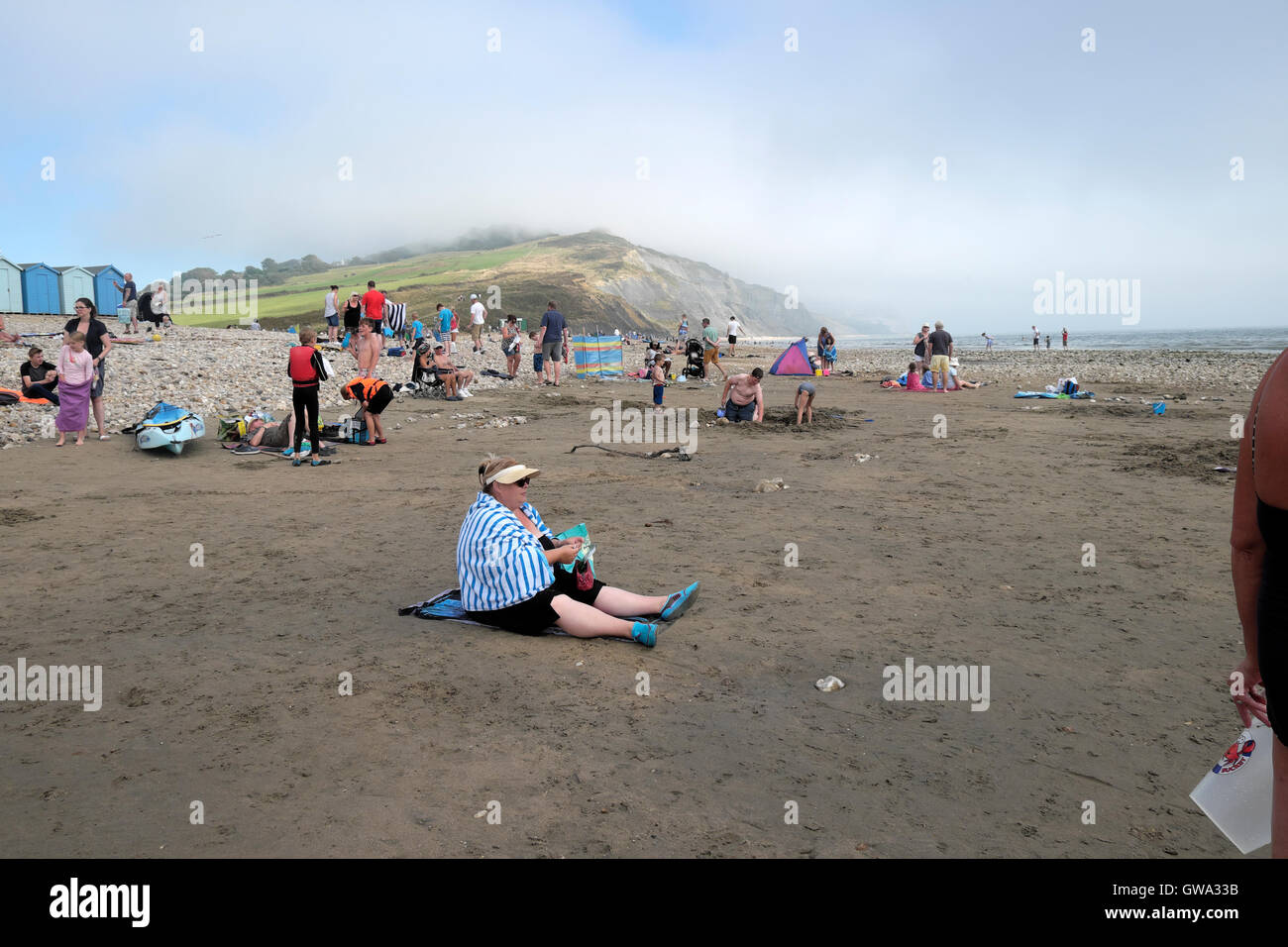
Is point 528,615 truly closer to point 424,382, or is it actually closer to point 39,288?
point 424,382

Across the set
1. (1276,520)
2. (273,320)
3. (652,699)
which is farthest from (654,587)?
(273,320)

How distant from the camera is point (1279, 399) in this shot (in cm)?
199

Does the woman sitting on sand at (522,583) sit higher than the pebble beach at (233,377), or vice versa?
the pebble beach at (233,377)

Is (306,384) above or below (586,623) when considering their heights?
above

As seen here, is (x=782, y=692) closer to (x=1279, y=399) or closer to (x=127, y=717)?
(x=1279, y=399)

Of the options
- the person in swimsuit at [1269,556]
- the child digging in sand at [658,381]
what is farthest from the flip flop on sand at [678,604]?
the child digging in sand at [658,381]

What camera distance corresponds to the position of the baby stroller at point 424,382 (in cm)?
1919

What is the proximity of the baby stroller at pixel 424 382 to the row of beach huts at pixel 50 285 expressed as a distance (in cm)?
2589

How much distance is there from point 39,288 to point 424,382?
27755 millimetres

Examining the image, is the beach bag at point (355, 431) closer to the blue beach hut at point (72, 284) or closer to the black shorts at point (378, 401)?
the black shorts at point (378, 401)

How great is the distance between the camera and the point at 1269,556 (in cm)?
204

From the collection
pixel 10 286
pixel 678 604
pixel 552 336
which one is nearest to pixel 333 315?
pixel 552 336

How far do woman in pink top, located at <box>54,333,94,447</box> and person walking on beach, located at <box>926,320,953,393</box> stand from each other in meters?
19.7
